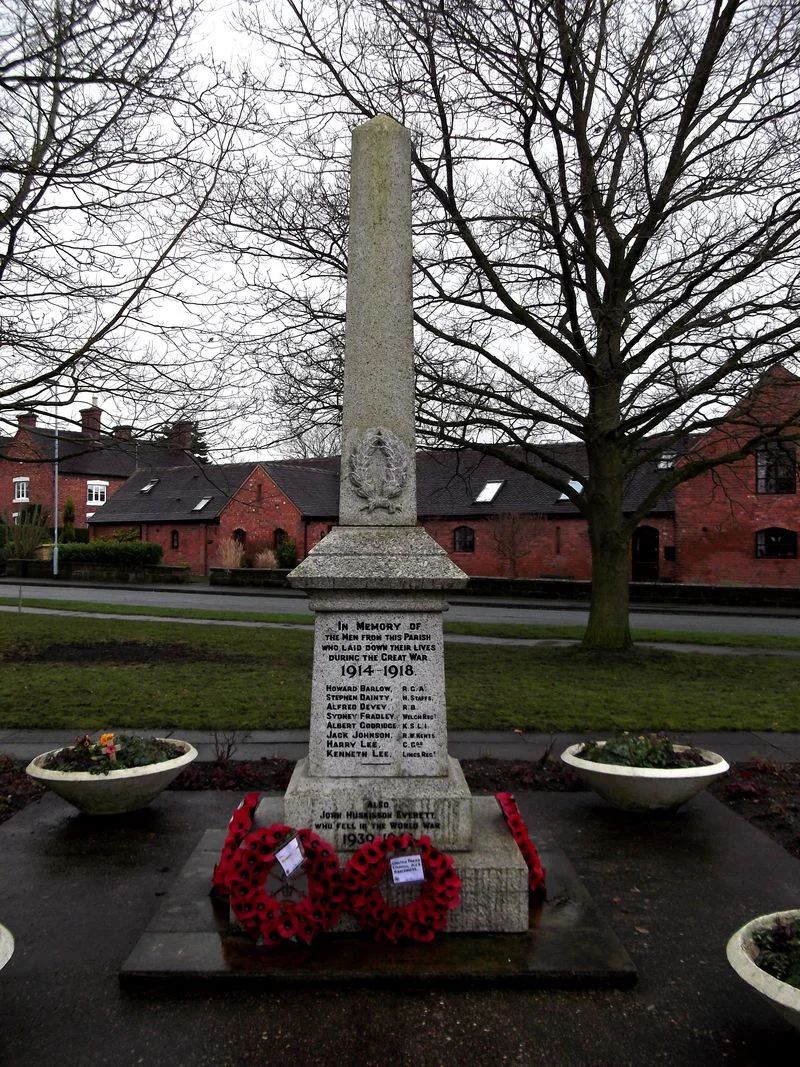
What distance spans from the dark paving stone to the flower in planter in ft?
5.22

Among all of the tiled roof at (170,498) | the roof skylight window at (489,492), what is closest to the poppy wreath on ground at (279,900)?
the roof skylight window at (489,492)

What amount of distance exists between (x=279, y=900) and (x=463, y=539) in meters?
34.0

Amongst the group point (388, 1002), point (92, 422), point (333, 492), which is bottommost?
point (388, 1002)

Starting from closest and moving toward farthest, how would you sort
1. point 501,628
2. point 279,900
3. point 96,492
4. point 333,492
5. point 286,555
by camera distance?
1. point 279,900
2. point 501,628
3. point 286,555
4. point 333,492
5. point 96,492

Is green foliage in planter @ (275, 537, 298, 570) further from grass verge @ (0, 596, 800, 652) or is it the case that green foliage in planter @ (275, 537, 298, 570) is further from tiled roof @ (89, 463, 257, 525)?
grass verge @ (0, 596, 800, 652)

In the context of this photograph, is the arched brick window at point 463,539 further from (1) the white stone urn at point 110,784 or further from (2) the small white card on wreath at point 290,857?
(2) the small white card on wreath at point 290,857

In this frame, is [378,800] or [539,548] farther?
[539,548]

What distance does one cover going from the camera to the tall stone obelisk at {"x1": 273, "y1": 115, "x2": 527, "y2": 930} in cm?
398

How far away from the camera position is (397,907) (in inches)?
147

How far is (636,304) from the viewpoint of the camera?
958cm

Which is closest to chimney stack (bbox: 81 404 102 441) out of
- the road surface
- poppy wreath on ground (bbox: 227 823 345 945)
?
poppy wreath on ground (bbox: 227 823 345 945)

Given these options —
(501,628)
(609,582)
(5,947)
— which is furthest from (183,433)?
(501,628)

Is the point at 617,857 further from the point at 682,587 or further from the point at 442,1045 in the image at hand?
the point at 682,587

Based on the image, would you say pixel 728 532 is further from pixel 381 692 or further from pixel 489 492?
pixel 381 692
